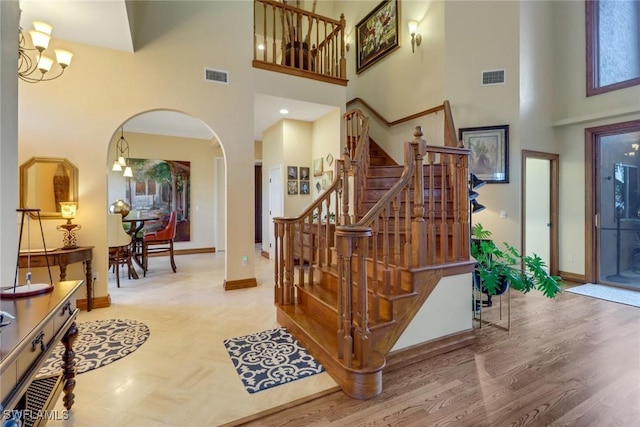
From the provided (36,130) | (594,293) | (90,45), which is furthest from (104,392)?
(594,293)

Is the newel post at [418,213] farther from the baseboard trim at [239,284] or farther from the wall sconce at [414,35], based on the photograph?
the wall sconce at [414,35]

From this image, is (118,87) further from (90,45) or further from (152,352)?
(152,352)

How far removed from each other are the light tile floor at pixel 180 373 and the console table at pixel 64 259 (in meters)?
0.38

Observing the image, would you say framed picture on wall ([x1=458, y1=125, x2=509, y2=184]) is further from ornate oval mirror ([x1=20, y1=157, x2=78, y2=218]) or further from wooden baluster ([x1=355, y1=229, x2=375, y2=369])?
ornate oval mirror ([x1=20, y1=157, x2=78, y2=218])

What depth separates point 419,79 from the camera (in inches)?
215

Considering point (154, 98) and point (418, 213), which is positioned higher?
point (154, 98)

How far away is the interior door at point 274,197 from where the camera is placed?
628 centimetres

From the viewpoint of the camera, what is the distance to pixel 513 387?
205cm

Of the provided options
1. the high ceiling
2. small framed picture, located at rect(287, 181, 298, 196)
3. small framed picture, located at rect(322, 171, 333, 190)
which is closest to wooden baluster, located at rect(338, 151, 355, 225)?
the high ceiling

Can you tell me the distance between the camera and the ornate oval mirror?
3281 mm

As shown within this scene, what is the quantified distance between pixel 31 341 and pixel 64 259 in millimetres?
2684

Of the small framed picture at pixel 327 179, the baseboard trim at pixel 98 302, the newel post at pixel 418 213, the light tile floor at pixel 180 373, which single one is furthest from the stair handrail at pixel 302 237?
the baseboard trim at pixel 98 302

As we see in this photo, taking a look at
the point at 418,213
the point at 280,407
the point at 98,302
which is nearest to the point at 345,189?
the point at 418,213

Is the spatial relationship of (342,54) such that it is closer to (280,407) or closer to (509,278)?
(509,278)
